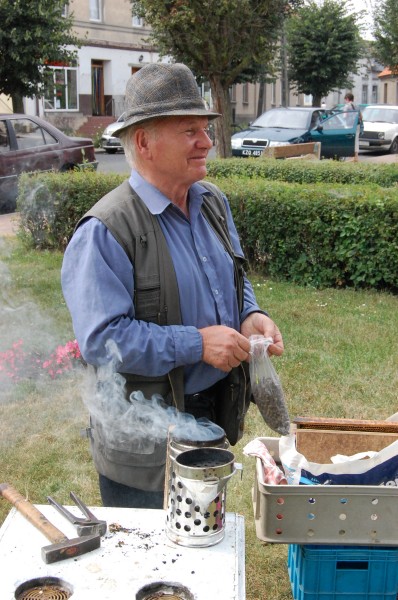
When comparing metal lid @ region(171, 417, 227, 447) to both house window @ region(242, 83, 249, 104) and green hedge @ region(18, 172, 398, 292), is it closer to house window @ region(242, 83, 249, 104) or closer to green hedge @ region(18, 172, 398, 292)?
green hedge @ region(18, 172, 398, 292)

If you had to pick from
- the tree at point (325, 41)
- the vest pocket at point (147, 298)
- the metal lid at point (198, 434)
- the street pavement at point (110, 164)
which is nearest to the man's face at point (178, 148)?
the vest pocket at point (147, 298)

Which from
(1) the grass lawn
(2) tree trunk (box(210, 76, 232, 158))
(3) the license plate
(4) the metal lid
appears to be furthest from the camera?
(3) the license plate

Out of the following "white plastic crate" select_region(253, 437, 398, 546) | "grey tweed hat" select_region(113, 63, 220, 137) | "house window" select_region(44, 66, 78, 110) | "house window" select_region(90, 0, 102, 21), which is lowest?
"white plastic crate" select_region(253, 437, 398, 546)

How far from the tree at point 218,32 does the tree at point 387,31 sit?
852 centimetres

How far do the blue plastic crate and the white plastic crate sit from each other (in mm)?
122

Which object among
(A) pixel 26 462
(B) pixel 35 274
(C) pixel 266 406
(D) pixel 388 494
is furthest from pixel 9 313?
(D) pixel 388 494

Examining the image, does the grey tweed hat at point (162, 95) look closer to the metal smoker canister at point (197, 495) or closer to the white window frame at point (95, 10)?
the metal smoker canister at point (197, 495)

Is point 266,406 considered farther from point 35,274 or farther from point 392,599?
point 35,274

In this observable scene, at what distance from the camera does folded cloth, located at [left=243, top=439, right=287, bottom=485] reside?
2.50 meters

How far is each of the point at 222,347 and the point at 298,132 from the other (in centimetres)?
1615

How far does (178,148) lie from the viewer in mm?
2477

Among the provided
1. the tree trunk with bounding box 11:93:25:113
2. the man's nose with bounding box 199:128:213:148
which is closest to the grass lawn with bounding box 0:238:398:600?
the man's nose with bounding box 199:128:213:148

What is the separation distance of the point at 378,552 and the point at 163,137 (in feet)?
4.89

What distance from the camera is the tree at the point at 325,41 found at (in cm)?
3316
